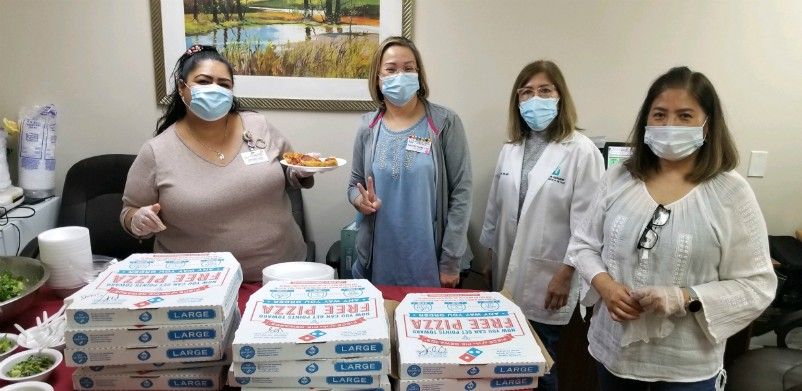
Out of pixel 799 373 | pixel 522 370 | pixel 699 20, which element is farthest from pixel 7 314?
pixel 699 20

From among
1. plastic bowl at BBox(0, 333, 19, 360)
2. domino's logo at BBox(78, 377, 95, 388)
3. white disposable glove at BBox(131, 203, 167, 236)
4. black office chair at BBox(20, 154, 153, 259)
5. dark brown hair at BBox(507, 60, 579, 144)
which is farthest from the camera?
black office chair at BBox(20, 154, 153, 259)

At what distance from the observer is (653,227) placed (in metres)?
1.29

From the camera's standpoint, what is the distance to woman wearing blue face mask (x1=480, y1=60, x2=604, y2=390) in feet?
6.03

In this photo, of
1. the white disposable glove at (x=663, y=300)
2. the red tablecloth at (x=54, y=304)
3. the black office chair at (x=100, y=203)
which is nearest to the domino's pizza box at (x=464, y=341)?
the red tablecloth at (x=54, y=304)

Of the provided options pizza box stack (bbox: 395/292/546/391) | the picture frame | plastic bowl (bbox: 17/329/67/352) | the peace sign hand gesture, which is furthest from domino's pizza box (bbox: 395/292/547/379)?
the picture frame

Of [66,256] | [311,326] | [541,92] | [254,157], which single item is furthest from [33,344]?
[541,92]

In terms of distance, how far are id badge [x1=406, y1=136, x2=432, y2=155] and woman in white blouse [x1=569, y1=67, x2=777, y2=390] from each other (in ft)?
2.15

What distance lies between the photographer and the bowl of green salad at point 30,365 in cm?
104

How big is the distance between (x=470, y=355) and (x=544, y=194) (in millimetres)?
1064

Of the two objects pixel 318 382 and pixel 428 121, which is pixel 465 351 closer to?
pixel 318 382

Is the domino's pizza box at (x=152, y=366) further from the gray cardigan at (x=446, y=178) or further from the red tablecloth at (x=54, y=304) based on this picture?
the gray cardigan at (x=446, y=178)

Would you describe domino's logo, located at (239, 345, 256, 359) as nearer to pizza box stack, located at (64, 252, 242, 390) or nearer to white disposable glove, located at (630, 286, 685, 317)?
pizza box stack, located at (64, 252, 242, 390)

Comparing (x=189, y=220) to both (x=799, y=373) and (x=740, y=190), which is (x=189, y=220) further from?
(x=799, y=373)

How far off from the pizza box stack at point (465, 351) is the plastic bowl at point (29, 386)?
2.38 ft
